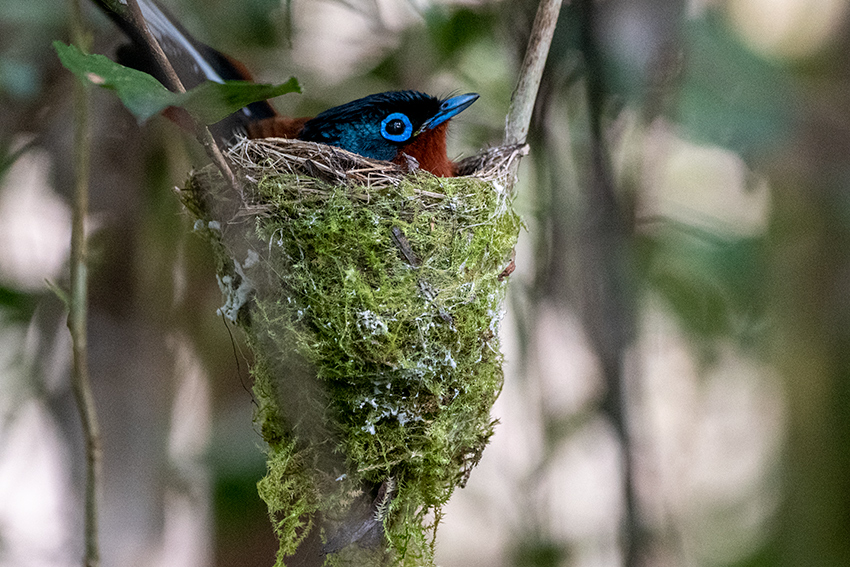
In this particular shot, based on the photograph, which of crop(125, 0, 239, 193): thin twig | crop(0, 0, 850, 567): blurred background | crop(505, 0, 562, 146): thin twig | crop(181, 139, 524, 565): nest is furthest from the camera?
crop(0, 0, 850, 567): blurred background

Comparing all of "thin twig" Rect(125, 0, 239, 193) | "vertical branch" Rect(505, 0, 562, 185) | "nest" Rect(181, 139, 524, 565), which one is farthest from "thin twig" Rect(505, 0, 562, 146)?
"thin twig" Rect(125, 0, 239, 193)

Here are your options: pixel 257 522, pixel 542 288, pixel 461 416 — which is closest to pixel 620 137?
pixel 542 288

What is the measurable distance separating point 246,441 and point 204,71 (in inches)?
54.8

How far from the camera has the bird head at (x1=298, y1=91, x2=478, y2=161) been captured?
215cm

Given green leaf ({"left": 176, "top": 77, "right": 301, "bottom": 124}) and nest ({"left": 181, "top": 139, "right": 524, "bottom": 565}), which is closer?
green leaf ({"left": 176, "top": 77, "right": 301, "bottom": 124})

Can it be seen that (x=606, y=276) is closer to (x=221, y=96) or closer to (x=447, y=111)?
(x=447, y=111)

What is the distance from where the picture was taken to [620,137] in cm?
279

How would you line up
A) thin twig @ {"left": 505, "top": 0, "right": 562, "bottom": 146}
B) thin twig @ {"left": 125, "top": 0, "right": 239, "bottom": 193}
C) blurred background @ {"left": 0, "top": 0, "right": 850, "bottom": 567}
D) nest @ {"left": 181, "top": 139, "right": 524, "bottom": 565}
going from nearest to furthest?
thin twig @ {"left": 125, "top": 0, "right": 239, "bottom": 193}
nest @ {"left": 181, "top": 139, "right": 524, "bottom": 565}
thin twig @ {"left": 505, "top": 0, "right": 562, "bottom": 146}
blurred background @ {"left": 0, "top": 0, "right": 850, "bottom": 567}

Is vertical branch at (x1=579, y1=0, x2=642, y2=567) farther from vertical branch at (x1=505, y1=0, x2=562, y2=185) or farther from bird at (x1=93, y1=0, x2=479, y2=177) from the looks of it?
vertical branch at (x1=505, y1=0, x2=562, y2=185)

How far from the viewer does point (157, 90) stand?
0.93 meters

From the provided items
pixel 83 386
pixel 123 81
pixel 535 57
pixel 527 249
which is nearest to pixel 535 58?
pixel 535 57

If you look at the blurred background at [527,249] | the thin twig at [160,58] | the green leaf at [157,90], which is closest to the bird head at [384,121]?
the blurred background at [527,249]

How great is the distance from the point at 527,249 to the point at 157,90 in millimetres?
2617

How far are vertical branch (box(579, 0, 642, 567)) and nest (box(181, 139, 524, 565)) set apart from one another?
3.23 feet
